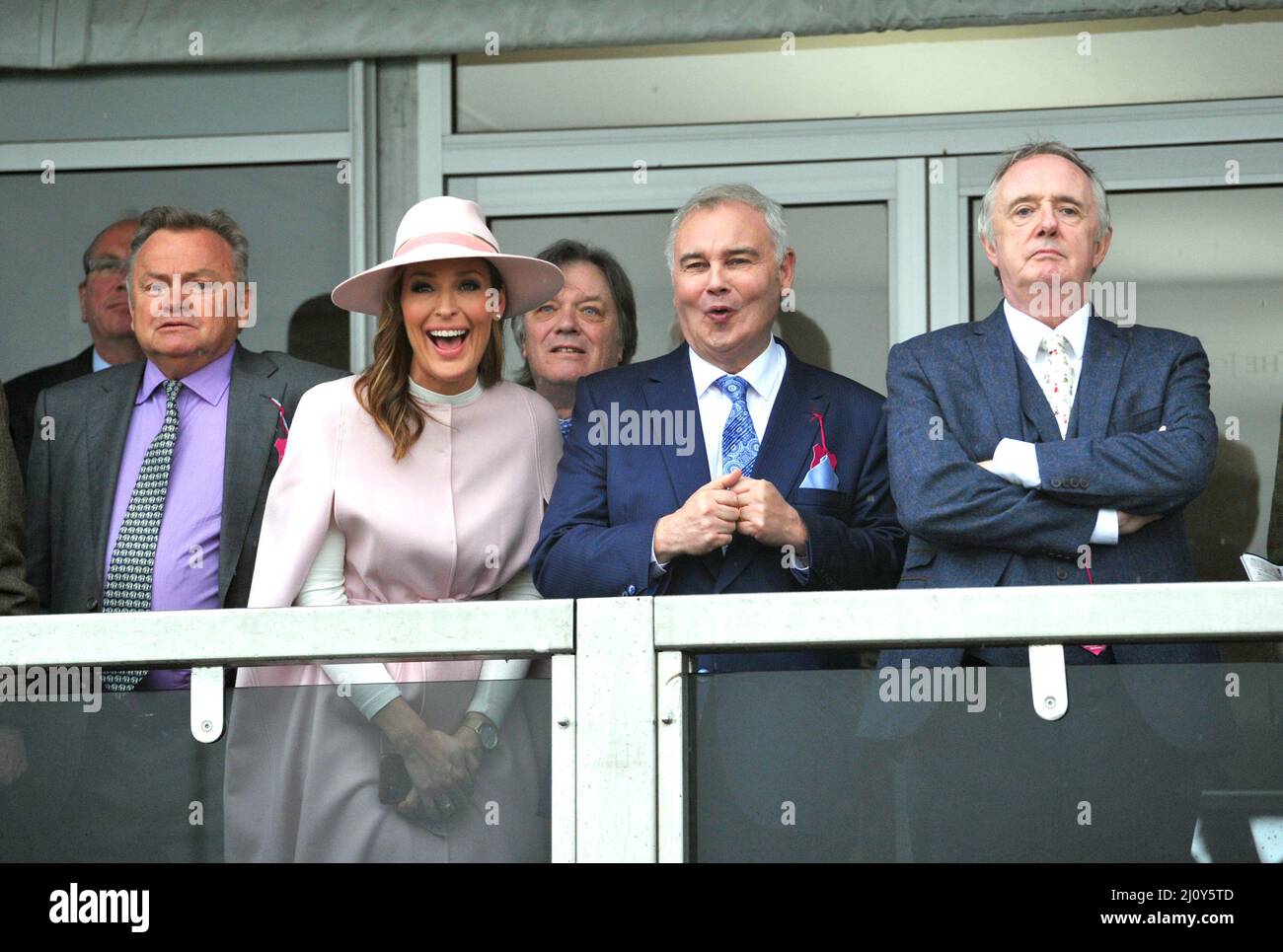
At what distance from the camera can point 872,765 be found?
316cm

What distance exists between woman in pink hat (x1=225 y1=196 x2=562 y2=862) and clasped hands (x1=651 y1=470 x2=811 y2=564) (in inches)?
15.5

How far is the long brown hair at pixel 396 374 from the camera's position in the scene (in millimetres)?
4152

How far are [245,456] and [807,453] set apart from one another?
1382 mm

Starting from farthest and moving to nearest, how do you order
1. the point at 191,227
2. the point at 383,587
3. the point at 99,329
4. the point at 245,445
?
the point at 99,329 < the point at 191,227 < the point at 245,445 < the point at 383,587

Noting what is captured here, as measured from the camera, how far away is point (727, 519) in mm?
3826

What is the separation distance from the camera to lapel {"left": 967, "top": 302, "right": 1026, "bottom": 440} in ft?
13.2

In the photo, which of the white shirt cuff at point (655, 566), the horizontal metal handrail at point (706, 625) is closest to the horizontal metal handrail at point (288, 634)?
the horizontal metal handrail at point (706, 625)

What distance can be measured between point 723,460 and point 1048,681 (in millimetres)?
1273

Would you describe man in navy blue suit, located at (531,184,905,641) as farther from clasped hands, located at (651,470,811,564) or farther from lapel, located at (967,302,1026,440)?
lapel, located at (967,302,1026,440)

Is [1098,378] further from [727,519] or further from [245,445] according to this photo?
[245,445]

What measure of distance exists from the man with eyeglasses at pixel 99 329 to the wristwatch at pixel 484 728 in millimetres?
2731

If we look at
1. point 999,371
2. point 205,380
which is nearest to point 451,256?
point 205,380

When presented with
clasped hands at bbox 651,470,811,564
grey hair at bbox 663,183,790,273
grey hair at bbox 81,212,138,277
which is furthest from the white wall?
clasped hands at bbox 651,470,811,564

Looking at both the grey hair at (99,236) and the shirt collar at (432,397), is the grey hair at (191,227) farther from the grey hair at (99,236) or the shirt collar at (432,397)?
the grey hair at (99,236)
